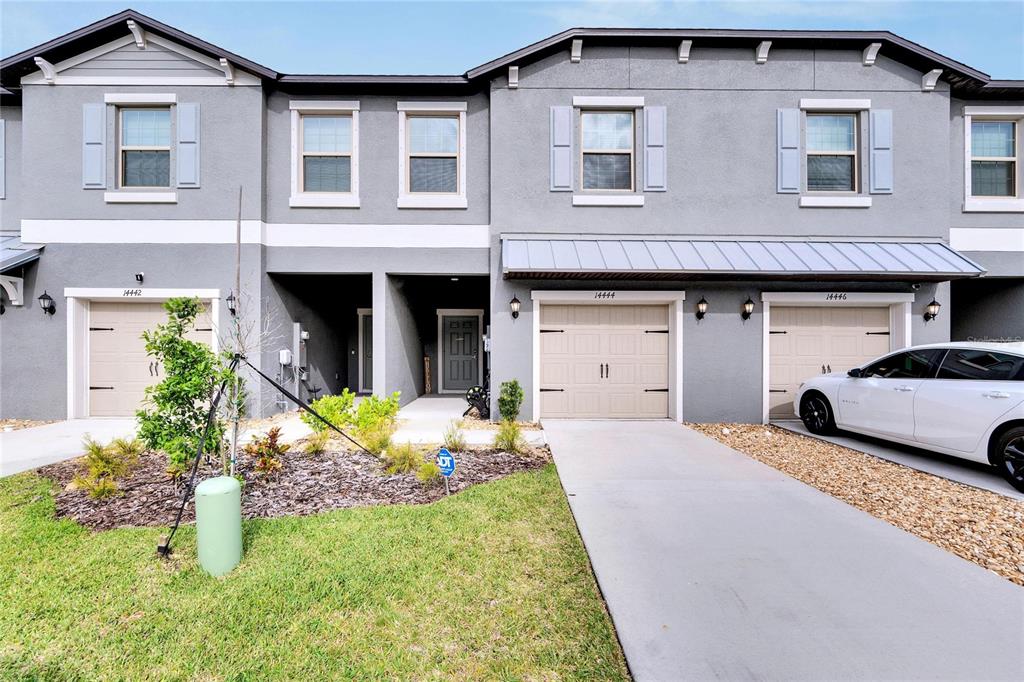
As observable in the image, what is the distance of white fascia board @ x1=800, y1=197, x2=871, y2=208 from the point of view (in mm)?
8305

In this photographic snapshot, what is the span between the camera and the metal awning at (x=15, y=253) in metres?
7.60

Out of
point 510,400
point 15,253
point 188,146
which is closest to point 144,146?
point 188,146

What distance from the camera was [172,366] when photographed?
400cm

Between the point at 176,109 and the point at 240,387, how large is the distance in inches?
275

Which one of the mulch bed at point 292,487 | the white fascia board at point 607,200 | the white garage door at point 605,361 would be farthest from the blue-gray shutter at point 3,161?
the white fascia board at point 607,200

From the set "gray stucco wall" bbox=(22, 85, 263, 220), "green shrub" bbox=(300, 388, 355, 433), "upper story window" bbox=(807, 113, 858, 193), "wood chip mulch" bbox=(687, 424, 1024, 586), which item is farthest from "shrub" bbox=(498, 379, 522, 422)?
"upper story window" bbox=(807, 113, 858, 193)

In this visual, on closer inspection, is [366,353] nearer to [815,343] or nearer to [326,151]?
[326,151]

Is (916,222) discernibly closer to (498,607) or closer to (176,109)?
(498,607)

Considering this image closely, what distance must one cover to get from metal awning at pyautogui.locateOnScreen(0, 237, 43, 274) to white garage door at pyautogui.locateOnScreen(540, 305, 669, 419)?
9.64 m

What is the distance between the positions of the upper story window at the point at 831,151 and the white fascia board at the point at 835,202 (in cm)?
33

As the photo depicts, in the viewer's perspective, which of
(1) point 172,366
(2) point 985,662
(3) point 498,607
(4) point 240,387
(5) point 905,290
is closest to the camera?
(2) point 985,662

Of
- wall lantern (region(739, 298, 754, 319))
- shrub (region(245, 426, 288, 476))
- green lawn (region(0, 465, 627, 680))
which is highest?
wall lantern (region(739, 298, 754, 319))

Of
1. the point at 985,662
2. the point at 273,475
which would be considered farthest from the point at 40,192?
the point at 985,662

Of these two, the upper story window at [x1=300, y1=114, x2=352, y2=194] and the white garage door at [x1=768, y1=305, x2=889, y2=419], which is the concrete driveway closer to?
the upper story window at [x1=300, y1=114, x2=352, y2=194]
